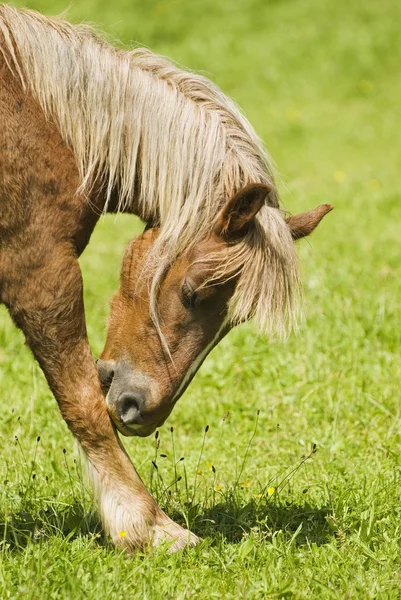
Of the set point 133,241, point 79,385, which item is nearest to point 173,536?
point 79,385

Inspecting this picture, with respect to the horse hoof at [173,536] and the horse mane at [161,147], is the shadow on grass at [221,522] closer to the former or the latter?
the horse hoof at [173,536]

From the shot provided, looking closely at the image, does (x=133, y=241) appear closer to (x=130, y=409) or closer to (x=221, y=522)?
(x=130, y=409)

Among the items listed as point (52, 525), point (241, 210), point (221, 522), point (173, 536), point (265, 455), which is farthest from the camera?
point (265, 455)

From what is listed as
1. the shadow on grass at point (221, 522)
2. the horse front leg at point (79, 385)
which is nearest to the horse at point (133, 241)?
the horse front leg at point (79, 385)

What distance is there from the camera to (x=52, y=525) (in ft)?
11.8

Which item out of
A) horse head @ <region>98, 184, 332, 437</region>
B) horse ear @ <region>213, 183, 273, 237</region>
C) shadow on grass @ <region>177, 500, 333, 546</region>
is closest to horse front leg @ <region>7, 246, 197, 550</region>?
horse head @ <region>98, 184, 332, 437</region>

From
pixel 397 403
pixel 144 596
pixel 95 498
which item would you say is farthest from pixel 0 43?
pixel 397 403

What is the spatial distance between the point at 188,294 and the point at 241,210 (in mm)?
366

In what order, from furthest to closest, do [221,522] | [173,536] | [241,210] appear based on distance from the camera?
[221,522]
[173,536]
[241,210]

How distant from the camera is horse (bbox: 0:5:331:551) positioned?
332 cm

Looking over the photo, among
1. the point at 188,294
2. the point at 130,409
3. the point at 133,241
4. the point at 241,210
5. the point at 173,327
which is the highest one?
the point at 241,210

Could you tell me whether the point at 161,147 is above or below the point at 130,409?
above

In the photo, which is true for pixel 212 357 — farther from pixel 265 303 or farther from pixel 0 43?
pixel 0 43

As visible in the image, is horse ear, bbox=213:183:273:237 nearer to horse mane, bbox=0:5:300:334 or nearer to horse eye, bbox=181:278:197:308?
horse mane, bbox=0:5:300:334
